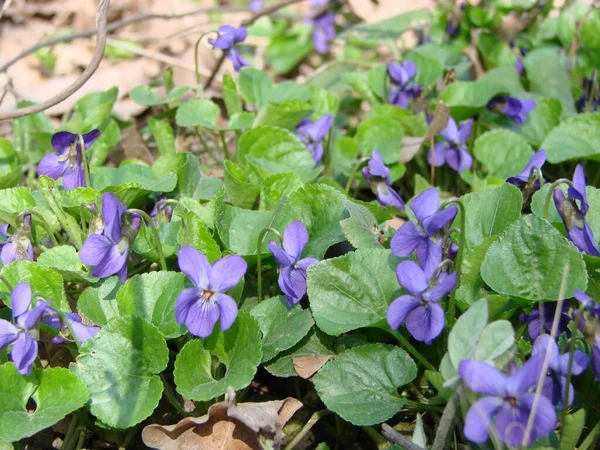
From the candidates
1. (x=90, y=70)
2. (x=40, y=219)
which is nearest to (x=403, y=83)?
(x=90, y=70)

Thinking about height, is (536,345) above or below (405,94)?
above

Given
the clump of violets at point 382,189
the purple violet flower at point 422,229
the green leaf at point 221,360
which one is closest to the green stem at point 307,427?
the green leaf at point 221,360

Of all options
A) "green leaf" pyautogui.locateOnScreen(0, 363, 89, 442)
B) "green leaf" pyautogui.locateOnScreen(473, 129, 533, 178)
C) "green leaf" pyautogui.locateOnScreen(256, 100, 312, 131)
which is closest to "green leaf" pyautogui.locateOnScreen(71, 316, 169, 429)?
"green leaf" pyautogui.locateOnScreen(0, 363, 89, 442)

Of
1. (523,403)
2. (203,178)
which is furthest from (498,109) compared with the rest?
(523,403)

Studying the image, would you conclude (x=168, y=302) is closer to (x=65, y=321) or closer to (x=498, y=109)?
(x=65, y=321)

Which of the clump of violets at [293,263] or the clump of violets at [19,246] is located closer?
the clump of violets at [293,263]

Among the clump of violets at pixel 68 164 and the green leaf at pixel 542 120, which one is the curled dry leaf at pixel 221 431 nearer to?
the clump of violets at pixel 68 164

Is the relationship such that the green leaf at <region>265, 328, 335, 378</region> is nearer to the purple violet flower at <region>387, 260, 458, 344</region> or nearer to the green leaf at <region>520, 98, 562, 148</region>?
the purple violet flower at <region>387, 260, 458, 344</region>

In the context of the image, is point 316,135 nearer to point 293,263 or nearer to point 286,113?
point 286,113
